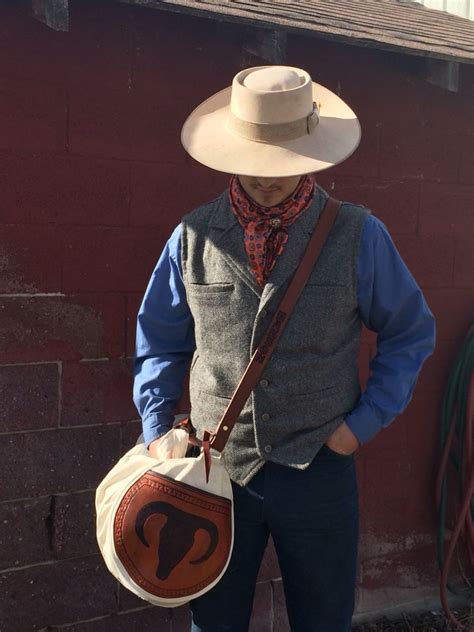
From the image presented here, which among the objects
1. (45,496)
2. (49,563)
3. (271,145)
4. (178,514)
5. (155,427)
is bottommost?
(49,563)

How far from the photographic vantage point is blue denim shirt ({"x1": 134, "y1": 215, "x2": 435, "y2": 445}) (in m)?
2.56

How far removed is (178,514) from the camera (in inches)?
93.2

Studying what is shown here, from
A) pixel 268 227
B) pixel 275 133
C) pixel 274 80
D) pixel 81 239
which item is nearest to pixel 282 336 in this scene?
pixel 268 227

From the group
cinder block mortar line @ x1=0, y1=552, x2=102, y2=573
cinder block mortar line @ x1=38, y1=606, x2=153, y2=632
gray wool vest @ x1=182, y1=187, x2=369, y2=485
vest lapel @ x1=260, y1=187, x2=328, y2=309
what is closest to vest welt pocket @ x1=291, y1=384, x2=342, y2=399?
gray wool vest @ x1=182, y1=187, x2=369, y2=485

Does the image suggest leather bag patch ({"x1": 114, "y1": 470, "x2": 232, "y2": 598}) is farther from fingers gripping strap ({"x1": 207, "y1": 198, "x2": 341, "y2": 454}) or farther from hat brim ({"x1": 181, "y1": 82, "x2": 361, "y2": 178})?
hat brim ({"x1": 181, "y1": 82, "x2": 361, "y2": 178})

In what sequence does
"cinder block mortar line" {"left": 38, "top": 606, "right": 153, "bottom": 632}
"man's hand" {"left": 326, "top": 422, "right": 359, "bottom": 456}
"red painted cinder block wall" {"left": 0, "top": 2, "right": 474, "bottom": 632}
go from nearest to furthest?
1. "man's hand" {"left": 326, "top": 422, "right": 359, "bottom": 456}
2. "red painted cinder block wall" {"left": 0, "top": 2, "right": 474, "bottom": 632}
3. "cinder block mortar line" {"left": 38, "top": 606, "right": 153, "bottom": 632}

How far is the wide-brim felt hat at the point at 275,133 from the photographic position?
2.42 meters

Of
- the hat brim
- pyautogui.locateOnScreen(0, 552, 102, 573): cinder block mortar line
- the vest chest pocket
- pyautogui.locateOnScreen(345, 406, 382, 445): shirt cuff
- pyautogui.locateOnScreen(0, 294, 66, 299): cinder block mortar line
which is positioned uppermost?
the hat brim

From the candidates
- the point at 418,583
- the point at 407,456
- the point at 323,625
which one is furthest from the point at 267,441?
the point at 418,583

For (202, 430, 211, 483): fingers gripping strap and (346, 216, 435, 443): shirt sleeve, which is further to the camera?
(346, 216, 435, 443): shirt sleeve

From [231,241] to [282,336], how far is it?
12.3 inches

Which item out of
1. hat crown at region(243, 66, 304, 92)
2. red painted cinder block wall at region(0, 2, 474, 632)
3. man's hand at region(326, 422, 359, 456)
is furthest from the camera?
red painted cinder block wall at region(0, 2, 474, 632)

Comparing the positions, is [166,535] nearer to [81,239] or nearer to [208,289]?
[208,289]

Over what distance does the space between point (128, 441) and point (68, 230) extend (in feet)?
2.75
